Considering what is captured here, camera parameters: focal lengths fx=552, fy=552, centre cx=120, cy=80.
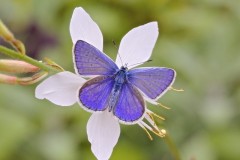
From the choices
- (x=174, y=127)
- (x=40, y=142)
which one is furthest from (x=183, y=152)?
(x=40, y=142)

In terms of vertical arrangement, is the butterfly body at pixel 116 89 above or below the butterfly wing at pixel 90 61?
below

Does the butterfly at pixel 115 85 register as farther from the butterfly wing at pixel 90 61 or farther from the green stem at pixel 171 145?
the green stem at pixel 171 145

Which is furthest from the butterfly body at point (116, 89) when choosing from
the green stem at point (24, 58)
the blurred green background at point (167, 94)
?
the blurred green background at point (167, 94)

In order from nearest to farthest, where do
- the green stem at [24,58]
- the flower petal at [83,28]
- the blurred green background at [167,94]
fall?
the green stem at [24,58] < the flower petal at [83,28] < the blurred green background at [167,94]

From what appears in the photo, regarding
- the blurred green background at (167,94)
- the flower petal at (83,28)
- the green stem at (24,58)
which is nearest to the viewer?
the green stem at (24,58)

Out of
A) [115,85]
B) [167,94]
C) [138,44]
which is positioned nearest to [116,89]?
[115,85]

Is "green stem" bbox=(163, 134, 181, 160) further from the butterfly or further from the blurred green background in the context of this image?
the blurred green background

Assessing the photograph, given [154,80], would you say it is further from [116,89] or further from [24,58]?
[24,58]

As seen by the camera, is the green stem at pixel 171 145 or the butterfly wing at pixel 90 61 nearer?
the butterfly wing at pixel 90 61
